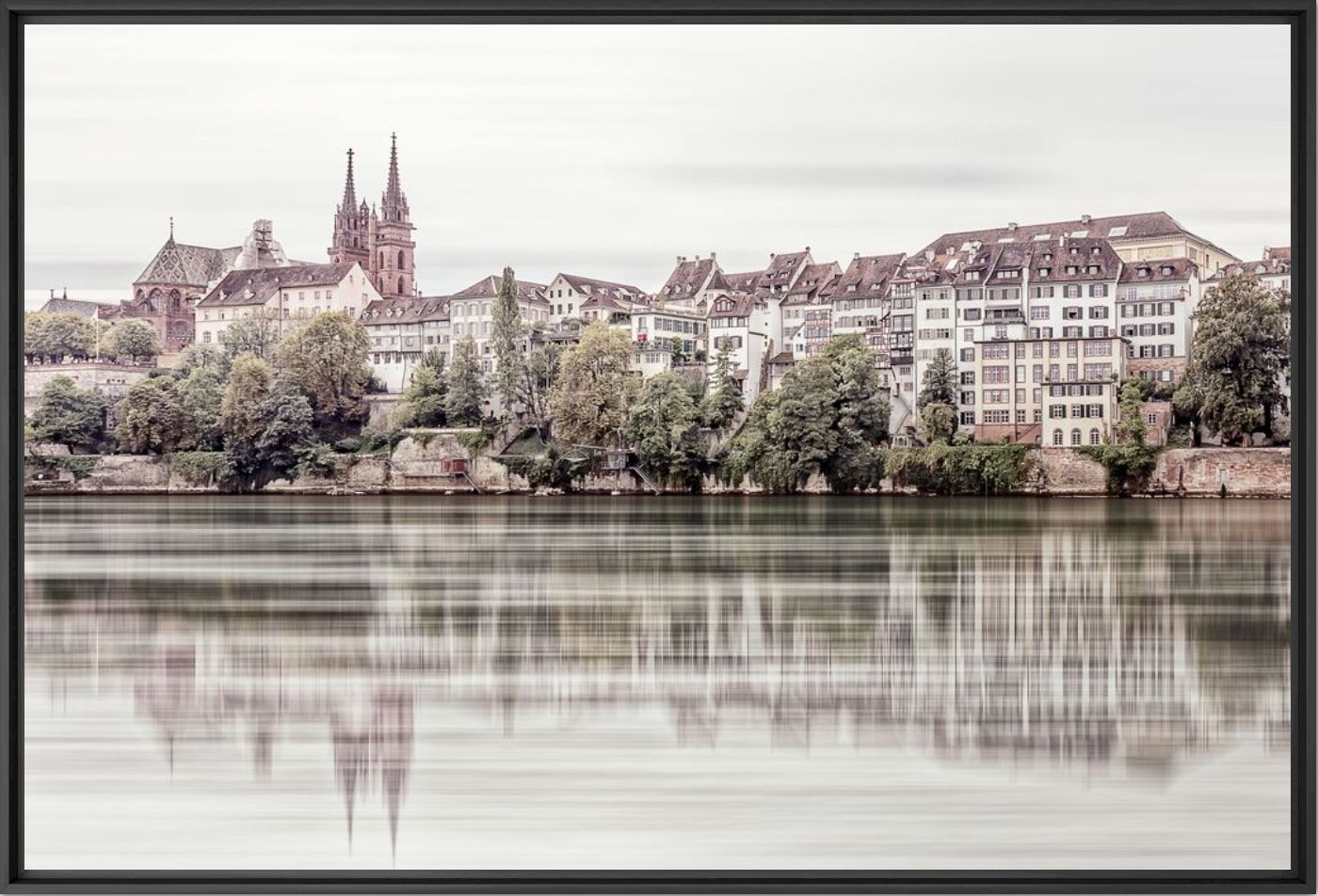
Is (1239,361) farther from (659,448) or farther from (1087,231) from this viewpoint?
(659,448)

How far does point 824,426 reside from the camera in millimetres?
18266

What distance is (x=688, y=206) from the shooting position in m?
28.9

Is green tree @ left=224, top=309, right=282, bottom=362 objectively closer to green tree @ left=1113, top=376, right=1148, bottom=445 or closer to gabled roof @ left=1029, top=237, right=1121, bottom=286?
gabled roof @ left=1029, top=237, right=1121, bottom=286

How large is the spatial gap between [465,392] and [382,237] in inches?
199

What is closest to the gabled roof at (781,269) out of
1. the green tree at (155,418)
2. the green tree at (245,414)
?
the green tree at (245,414)

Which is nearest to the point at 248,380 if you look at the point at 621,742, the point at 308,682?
the point at 308,682

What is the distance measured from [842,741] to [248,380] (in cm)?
1904

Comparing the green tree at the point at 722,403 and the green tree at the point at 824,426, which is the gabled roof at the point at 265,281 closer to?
the green tree at the point at 722,403

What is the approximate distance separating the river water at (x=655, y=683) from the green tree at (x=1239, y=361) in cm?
147

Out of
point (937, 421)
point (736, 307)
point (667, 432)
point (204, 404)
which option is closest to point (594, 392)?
point (667, 432)

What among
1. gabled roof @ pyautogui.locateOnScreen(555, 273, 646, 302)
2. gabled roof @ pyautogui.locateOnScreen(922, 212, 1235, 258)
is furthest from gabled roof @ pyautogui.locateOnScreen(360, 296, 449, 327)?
gabled roof @ pyautogui.locateOnScreen(922, 212, 1235, 258)

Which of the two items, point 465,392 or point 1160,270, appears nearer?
point 1160,270

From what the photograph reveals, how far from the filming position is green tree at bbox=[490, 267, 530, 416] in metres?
20.7

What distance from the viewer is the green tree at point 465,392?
21.1 meters
